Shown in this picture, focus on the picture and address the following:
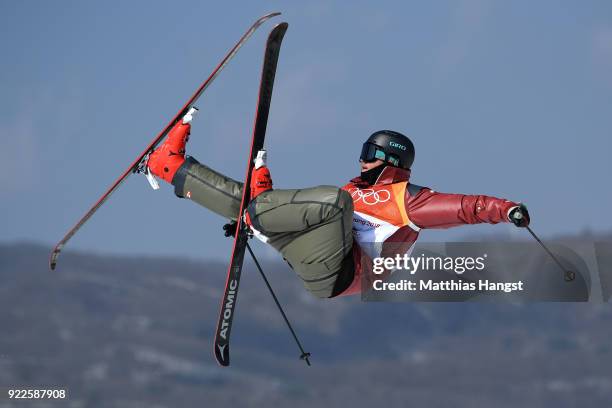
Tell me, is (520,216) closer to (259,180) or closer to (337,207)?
(337,207)

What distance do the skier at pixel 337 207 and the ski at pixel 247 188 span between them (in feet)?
0.35

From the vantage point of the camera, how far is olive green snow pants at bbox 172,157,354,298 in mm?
9633

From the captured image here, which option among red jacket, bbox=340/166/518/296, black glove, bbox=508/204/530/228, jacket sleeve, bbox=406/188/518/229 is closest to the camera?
black glove, bbox=508/204/530/228

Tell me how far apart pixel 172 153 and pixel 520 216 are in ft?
10.4

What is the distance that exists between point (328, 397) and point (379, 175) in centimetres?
16151

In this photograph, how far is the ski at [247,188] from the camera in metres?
9.97

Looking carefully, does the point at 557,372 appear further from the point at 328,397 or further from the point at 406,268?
the point at 406,268

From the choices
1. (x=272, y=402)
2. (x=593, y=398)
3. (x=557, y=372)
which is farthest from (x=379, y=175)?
(x=557, y=372)

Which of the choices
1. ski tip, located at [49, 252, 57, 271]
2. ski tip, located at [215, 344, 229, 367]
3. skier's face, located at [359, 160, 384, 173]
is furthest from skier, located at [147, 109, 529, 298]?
ski tip, located at [49, 252, 57, 271]

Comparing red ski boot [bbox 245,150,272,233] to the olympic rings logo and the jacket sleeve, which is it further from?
the jacket sleeve

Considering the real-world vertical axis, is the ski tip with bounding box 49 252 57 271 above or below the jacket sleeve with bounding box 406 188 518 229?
below

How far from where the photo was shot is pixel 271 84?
1014cm

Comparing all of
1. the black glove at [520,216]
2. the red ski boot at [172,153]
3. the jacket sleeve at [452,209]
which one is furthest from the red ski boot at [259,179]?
the black glove at [520,216]

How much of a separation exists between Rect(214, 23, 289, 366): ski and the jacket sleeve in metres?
1.40
